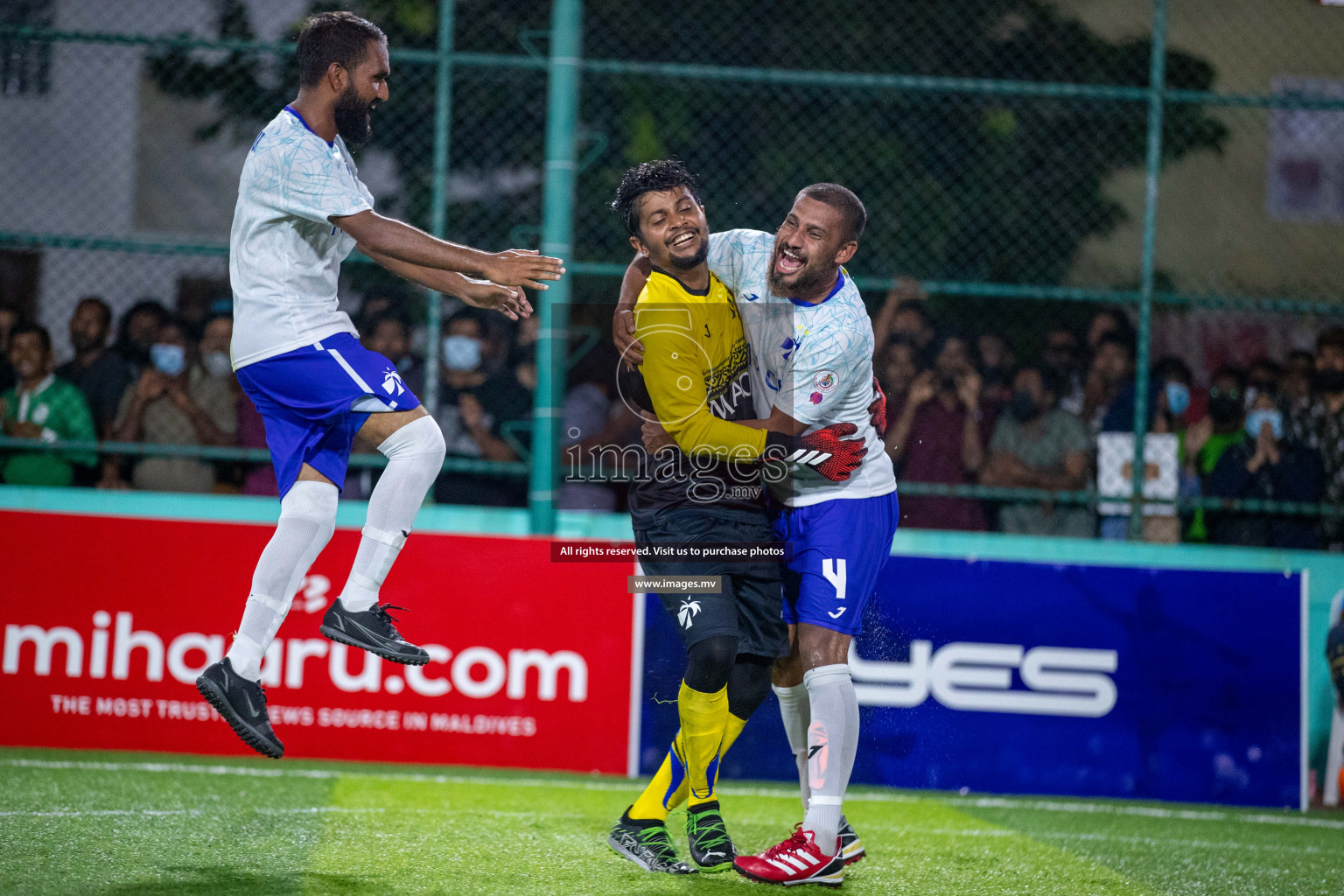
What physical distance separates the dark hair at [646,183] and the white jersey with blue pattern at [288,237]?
0.89m

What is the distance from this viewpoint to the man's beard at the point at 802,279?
14.6 feet

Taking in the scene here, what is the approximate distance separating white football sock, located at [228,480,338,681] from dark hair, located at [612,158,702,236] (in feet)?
4.66

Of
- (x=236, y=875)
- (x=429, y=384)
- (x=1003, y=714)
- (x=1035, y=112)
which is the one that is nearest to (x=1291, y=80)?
(x=1035, y=112)

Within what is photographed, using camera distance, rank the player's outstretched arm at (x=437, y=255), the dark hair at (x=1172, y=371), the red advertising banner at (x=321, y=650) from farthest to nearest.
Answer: the dark hair at (x=1172, y=371), the red advertising banner at (x=321, y=650), the player's outstretched arm at (x=437, y=255)

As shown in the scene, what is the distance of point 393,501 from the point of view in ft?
14.2

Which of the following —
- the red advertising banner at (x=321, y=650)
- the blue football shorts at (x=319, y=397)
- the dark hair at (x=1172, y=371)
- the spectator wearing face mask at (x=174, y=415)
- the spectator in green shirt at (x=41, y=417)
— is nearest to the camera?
the blue football shorts at (x=319, y=397)

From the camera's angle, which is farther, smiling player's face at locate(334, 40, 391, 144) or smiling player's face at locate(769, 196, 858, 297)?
smiling player's face at locate(769, 196, 858, 297)

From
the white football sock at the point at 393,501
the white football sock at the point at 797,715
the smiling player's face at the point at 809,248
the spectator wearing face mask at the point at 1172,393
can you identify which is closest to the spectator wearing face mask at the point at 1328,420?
the spectator wearing face mask at the point at 1172,393

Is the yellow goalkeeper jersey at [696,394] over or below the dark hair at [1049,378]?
below

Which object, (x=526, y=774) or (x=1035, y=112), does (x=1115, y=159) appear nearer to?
(x=1035, y=112)

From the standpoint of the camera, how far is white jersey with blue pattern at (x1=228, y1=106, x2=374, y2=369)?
4027 millimetres

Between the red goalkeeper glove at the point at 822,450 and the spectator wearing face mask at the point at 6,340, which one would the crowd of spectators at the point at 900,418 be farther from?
the red goalkeeper glove at the point at 822,450

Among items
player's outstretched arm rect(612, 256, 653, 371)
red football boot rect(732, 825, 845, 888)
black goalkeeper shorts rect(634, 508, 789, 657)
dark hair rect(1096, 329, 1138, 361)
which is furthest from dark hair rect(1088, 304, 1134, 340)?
red football boot rect(732, 825, 845, 888)

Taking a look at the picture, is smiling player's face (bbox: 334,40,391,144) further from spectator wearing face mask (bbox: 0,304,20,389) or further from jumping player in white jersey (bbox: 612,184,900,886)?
spectator wearing face mask (bbox: 0,304,20,389)
